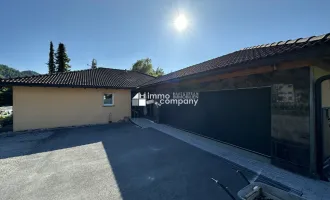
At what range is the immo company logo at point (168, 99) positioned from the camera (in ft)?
25.5

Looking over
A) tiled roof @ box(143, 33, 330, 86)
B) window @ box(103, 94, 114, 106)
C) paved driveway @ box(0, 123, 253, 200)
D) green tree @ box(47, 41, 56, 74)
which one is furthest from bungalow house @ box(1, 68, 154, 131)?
green tree @ box(47, 41, 56, 74)

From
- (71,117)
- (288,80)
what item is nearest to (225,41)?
(288,80)

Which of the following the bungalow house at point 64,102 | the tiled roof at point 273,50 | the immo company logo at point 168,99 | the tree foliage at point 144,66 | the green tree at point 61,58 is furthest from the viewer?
the tree foliage at point 144,66

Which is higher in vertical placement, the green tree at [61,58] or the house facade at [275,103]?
the green tree at [61,58]

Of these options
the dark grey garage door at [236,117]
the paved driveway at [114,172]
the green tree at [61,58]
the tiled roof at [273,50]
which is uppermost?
the green tree at [61,58]

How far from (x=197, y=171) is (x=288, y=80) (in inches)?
132

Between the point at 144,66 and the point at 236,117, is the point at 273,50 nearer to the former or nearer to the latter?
the point at 236,117

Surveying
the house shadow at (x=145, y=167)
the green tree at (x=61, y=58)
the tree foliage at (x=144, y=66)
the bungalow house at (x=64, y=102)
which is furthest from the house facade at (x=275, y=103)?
the tree foliage at (x=144, y=66)

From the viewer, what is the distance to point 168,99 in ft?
32.5

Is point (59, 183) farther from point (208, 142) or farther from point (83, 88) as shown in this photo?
point (83, 88)

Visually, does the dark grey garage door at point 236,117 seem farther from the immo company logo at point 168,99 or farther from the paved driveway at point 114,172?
the paved driveway at point 114,172

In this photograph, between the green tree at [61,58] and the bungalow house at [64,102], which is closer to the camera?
the bungalow house at [64,102]

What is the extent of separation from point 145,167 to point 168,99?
614cm

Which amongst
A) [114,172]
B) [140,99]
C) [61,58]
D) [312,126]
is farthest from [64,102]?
[61,58]
